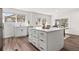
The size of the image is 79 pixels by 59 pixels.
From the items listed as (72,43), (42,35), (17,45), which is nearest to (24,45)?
(17,45)

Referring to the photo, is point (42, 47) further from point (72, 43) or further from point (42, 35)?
point (72, 43)

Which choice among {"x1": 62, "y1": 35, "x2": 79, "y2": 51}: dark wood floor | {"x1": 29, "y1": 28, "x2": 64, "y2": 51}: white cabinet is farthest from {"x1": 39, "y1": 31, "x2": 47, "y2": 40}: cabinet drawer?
{"x1": 62, "y1": 35, "x2": 79, "y2": 51}: dark wood floor

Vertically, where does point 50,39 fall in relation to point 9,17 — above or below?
below

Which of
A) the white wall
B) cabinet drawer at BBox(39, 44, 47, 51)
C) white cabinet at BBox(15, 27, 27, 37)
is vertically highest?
the white wall

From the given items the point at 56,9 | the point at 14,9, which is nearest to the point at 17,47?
the point at 14,9

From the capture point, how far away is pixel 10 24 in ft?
5.06

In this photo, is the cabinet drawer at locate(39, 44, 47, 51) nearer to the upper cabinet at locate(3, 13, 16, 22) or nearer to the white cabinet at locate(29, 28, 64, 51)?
the white cabinet at locate(29, 28, 64, 51)

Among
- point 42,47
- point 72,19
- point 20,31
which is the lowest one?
point 42,47

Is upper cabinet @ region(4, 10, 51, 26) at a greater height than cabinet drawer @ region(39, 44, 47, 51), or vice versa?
upper cabinet @ region(4, 10, 51, 26)

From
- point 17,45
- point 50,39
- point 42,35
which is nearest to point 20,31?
point 17,45

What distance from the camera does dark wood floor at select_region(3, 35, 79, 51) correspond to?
152 centimetres

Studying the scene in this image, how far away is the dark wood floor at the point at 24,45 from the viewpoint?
1.52m

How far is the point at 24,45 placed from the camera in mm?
1575
